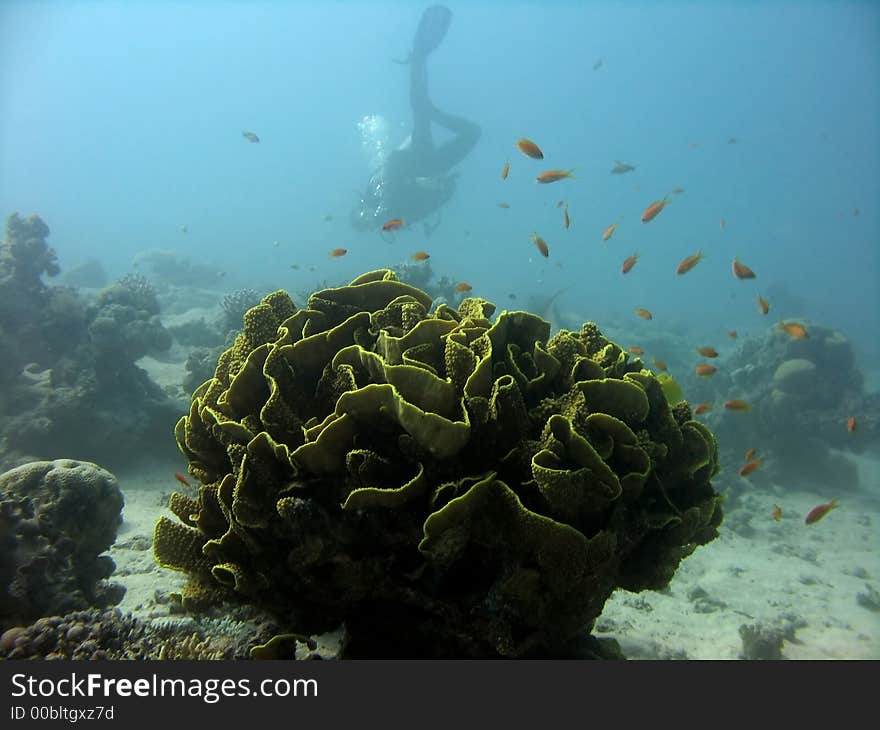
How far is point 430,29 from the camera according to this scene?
28766 mm

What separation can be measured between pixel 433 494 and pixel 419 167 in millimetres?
26151

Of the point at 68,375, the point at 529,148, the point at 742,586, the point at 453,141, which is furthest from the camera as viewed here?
the point at 453,141

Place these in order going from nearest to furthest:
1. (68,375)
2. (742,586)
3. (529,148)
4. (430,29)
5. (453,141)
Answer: (529,148), (742,586), (68,375), (453,141), (430,29)

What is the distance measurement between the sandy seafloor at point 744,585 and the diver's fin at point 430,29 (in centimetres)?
2738

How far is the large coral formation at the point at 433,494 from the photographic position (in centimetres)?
216

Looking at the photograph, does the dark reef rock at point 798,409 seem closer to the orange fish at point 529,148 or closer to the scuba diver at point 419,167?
the orange fish at point 529,148

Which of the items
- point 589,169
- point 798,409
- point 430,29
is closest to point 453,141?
point 430,29

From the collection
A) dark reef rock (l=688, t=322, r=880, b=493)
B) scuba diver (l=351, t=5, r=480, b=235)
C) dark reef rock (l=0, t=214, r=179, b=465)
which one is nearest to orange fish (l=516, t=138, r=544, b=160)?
dark reef rock (l=0, t=214, r=179, b=465)

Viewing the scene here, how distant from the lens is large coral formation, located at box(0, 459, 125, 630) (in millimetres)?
3156

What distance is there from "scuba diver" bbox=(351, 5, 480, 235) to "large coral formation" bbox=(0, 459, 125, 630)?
890 inches

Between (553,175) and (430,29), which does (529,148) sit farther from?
(430,29)

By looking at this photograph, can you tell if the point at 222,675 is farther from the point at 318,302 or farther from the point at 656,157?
the point at 656,157

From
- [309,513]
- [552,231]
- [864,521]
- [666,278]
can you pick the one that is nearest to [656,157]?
[552,231]

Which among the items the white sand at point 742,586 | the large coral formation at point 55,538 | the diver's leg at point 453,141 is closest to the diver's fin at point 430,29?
the diver's leg at point 453,141
